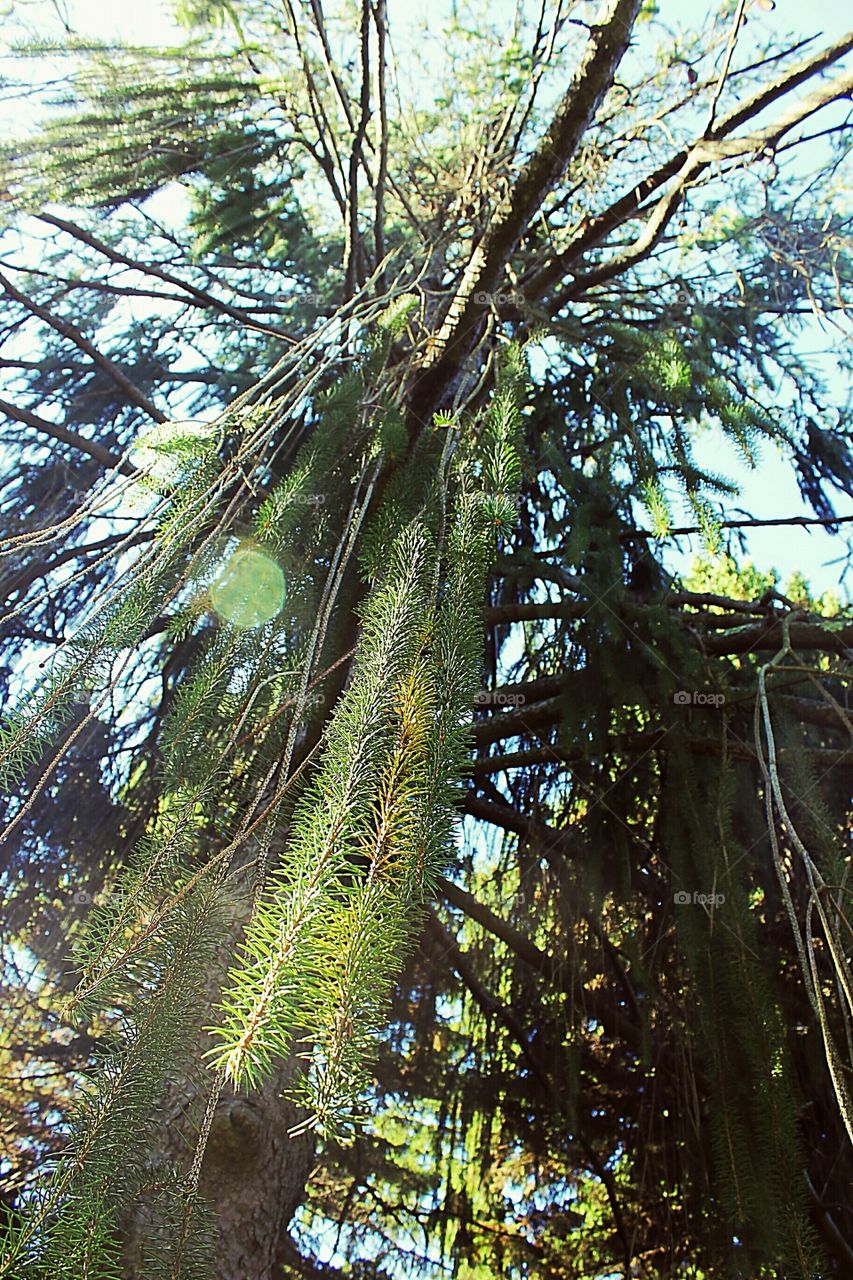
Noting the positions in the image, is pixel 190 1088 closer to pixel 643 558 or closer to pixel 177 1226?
pixel 177 1226

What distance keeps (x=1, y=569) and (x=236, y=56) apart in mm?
1614

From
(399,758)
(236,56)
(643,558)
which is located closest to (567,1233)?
(643,558)

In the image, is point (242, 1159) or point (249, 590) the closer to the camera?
point (249, 590)

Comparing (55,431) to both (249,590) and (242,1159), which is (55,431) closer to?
(249,590)

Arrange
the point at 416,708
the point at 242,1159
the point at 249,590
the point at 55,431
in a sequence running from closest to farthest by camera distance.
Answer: the point at 416,708 → the point at 249,590 → the point at 242,1159 → the point at 55,431

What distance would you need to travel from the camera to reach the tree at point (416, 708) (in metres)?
0.90

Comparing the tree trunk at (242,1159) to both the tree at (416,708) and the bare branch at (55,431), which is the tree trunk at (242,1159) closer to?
the tree at (416,708)

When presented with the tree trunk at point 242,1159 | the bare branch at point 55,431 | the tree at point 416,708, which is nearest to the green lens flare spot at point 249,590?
the tree at point 416,708

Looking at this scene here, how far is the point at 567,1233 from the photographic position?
2.93 metres

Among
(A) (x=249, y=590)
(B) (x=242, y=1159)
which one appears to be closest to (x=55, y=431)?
(A) (x=249, y=590)

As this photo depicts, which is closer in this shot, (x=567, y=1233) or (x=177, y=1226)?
(x=177, y=1226)

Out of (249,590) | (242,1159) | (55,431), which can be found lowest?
(242,1159)

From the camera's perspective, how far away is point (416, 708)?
93 cm

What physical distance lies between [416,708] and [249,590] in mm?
537
